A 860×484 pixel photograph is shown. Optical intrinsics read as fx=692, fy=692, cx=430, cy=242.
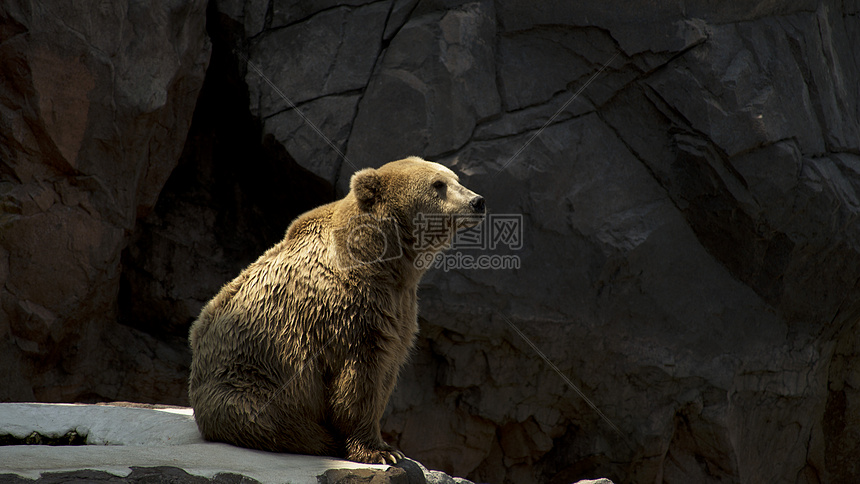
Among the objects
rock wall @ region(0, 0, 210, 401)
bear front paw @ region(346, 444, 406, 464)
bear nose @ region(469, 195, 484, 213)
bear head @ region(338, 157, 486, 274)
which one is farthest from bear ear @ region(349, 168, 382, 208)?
rock wall @ region(0, 0, 210, 401)

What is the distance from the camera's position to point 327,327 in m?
3.51

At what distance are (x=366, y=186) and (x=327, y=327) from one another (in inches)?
31.0

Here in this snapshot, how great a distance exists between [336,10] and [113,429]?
14.8 ft

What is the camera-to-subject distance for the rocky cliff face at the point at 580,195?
261 inches

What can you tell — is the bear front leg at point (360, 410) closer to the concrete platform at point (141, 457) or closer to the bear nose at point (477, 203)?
the concrete platform at point (141, 457)

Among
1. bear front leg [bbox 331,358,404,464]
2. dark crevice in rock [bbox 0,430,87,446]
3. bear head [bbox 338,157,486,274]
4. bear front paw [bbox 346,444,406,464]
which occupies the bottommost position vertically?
dark crevice in rock [bbox 0,430,87,446]

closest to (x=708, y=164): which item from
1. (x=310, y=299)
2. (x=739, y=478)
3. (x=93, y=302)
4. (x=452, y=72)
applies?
(x=452, y=72)

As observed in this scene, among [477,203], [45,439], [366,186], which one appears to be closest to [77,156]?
[45,439]

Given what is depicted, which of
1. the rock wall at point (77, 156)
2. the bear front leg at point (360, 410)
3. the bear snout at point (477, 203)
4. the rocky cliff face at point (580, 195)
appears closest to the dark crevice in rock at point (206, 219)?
the rocky cliff face at point (580, 195)

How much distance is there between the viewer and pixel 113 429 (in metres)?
4.00

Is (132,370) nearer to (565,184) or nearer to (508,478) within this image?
(508,478)

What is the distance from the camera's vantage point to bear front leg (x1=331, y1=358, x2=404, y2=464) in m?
3.44

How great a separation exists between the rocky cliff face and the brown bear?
292cm
